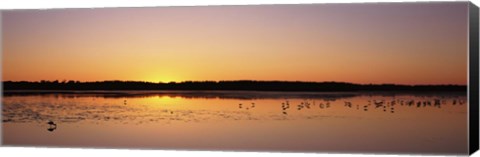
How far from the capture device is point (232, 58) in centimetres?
1132

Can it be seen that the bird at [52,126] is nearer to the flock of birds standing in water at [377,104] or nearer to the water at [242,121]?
the water at [242,121]

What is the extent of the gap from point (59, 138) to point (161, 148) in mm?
1106

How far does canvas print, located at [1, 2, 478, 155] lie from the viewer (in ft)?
34.6

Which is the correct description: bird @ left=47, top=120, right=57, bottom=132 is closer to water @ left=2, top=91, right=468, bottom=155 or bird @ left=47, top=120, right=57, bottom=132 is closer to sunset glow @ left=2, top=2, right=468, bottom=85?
water @ left=2, top=91, right=468, bottom=155

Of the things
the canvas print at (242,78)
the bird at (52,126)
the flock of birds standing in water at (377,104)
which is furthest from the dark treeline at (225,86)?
the bird at (52,126)

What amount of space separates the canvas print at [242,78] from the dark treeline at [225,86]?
0.01 metres

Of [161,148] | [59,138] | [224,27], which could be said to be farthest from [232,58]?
[59,138]

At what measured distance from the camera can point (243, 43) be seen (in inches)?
442

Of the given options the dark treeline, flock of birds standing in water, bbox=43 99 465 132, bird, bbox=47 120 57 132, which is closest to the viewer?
flock of birds standing in water, bbox=43 99 465 132

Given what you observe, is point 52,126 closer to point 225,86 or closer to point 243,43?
point 225,86

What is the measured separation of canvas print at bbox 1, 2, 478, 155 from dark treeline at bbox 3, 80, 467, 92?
0.04 ft

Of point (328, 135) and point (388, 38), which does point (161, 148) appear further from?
point (388, 38)

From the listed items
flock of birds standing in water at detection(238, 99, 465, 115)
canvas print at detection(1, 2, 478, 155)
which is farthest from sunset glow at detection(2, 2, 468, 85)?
flock of birds standing in water at detection(238, 99, 465, 115)

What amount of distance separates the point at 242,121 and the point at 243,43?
79 cm
